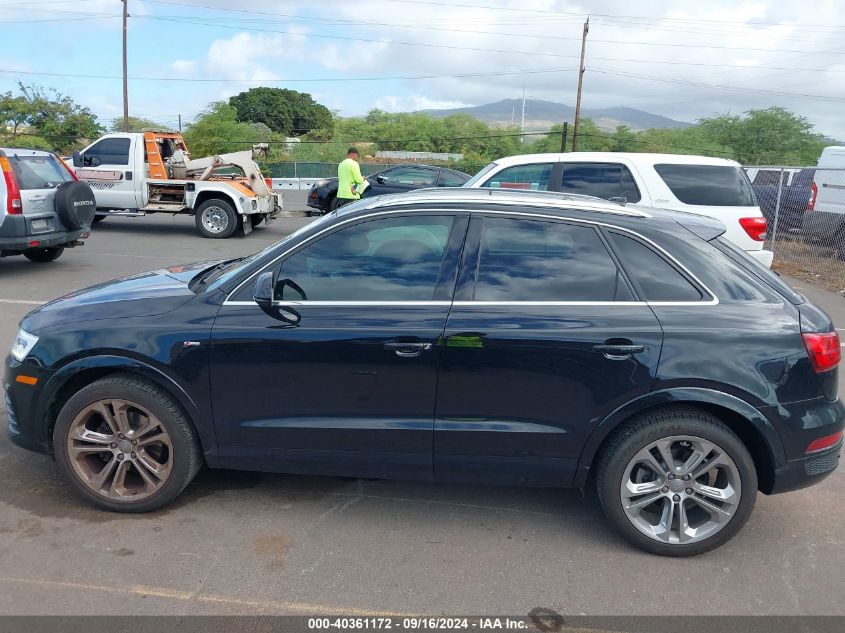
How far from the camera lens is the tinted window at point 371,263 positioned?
3.53 metres

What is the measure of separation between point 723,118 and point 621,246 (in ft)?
173

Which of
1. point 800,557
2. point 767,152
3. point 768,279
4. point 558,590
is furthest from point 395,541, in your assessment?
point 767,152

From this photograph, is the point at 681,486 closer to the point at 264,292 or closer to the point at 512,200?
the point at 512,200

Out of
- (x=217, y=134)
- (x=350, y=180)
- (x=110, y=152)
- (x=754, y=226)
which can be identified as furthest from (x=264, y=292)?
(x=217, y=134)

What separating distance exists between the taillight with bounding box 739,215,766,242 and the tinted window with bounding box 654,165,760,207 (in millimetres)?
201

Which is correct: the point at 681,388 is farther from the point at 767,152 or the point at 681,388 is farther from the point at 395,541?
the point at 767,152

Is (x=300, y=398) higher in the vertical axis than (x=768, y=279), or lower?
lower

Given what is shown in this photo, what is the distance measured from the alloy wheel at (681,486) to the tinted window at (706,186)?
527 cm

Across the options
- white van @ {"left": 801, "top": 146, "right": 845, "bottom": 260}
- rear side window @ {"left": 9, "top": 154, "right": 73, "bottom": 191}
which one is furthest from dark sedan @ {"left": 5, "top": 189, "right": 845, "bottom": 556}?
white van @ {"left": 801, "top": 146, "right": 845, "bottom": 260}

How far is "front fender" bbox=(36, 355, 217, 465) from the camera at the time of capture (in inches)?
139

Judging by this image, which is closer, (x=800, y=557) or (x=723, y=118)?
(x=800, y=557)

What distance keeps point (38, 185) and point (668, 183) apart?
8.31 m

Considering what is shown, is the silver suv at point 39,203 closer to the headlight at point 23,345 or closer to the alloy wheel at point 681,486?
the headlight at point 23,345

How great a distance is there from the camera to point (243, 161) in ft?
50.3
